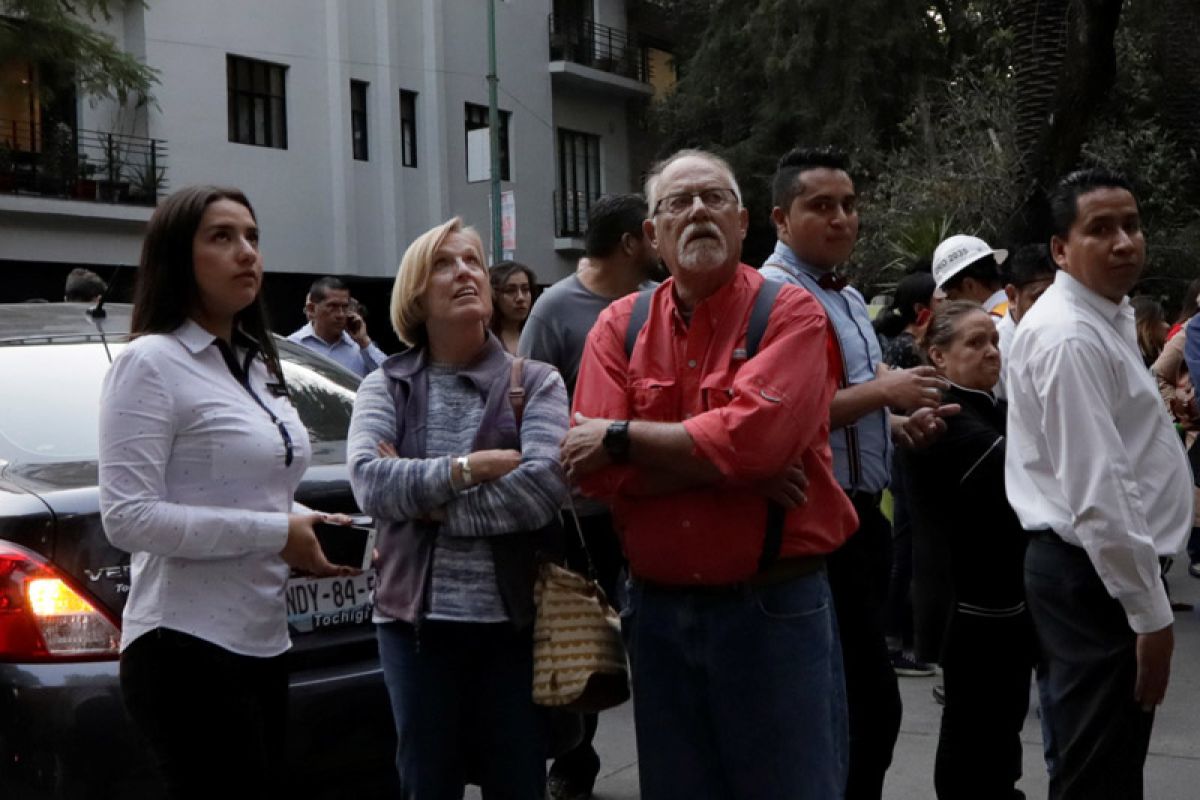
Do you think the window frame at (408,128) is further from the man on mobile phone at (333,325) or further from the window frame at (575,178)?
the man on mobile phone at (333,325)

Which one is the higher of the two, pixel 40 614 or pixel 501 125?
pixel 501 125

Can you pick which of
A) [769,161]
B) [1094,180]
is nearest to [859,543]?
[1094,180]

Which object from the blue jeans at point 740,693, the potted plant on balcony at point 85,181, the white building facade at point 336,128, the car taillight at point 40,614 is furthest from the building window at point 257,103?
the blue jeans at point 740,693

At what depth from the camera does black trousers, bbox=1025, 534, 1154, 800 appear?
3.64 metres

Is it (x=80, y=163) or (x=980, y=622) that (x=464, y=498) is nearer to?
(x=980, y=622)

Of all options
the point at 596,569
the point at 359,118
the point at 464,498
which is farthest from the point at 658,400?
the point at 359,118

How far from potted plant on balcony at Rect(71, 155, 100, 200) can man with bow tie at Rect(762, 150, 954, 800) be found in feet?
64.9

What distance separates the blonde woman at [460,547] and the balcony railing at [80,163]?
19764 mm

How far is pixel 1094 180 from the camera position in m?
3.90

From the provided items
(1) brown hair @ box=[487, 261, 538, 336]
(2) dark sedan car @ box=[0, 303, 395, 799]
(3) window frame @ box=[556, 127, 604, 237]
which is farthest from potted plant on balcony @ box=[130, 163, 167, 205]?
(2) dark sedan car @ box=[0, 303, 395, 799]

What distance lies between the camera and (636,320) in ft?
11.6

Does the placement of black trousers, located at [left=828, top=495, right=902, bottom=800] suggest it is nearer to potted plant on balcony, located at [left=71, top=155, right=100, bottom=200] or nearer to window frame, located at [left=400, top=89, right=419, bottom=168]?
potted plant on balcony, located at [left=71, top=155, right=100, bottom=200]

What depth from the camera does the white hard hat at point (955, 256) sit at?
6.73 metres

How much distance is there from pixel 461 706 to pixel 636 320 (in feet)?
3.53
